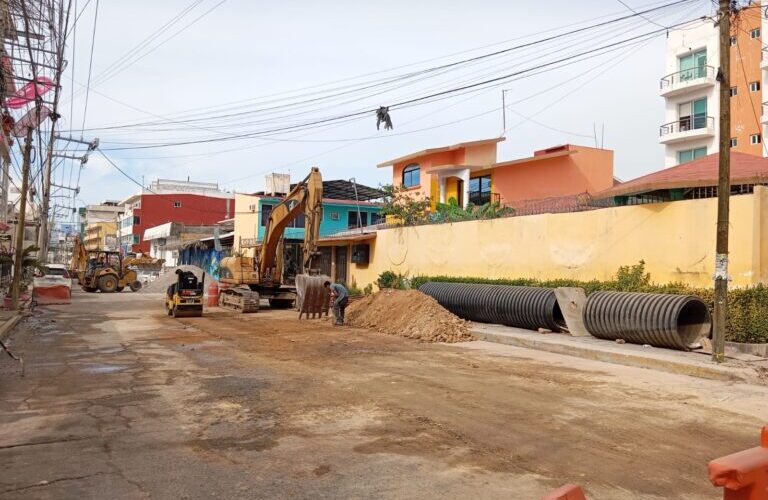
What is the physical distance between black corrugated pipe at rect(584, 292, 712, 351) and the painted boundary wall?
3.75ft

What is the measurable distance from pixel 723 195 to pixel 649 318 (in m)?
3.20

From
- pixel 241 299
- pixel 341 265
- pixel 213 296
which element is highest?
pixel 341 265

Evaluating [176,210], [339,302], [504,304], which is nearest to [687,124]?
[504,304]

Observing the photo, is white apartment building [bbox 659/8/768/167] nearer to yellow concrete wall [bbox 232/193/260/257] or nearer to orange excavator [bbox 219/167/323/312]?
orange excavator [bbox 219/167/323/312]

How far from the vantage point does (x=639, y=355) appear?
12.3 metres

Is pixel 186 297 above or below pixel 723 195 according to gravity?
below

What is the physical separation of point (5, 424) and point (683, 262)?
47.9 feet

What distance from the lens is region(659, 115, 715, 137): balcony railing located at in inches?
1576

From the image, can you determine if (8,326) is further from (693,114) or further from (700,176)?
(693,114)

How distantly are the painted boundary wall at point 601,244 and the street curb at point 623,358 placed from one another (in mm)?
3343

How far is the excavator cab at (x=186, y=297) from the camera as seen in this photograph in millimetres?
21875

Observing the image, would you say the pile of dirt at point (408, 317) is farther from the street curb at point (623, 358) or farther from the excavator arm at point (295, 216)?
the excavator arm at point (295, 216)

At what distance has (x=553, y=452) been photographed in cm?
605

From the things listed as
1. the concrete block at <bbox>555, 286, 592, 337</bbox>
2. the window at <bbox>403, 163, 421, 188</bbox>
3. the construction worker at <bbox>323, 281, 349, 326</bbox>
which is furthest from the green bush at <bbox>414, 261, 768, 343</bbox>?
the window at <bbox>403, 163, 421, 188</bbox>
